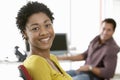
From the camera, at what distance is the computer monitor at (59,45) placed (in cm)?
364

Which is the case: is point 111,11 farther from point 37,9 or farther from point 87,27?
point 37,9

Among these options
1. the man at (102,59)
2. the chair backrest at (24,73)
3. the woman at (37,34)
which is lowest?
the man at (102,59)

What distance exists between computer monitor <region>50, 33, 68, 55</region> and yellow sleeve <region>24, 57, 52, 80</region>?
7.39 feet

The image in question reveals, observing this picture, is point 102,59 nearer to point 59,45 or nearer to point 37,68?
point 59,45

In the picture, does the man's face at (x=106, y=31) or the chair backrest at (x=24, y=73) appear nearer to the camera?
the chair backrest at (x=24, y=73)

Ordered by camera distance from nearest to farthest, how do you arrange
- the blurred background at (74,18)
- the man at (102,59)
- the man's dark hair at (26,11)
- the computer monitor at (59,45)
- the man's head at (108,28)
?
the man's dark hair at (26,11) < the man at (102,59) < the man's head at (108,28) < the computer monitor at (59,45) < the blurred background at (74,18)

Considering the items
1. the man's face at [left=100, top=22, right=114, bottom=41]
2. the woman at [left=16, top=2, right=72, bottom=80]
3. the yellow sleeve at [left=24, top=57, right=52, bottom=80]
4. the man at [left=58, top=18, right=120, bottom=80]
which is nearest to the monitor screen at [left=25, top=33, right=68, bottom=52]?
the man at [left=58, top=18, right=120, bottom=80]

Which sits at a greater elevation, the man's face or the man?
the man's face

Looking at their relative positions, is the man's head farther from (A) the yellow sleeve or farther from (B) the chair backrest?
(B) the chair backrest

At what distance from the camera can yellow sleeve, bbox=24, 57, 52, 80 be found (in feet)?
4.33

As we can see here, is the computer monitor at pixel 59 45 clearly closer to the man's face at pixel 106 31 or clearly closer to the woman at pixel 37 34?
the man's face at pixel 106 31

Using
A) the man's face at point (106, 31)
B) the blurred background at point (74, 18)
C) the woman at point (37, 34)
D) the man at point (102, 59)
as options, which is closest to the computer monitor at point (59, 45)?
the blurred background at point (74, 18)

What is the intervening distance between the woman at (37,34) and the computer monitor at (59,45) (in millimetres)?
2160

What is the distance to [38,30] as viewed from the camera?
1.37 m
